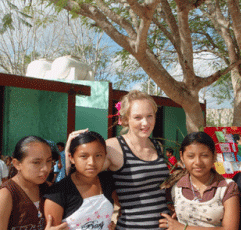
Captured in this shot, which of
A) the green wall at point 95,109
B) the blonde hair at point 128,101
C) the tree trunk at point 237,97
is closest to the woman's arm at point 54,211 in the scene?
the blonde hair at point 128,101

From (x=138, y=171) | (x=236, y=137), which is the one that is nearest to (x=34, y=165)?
(x=138, y=171)

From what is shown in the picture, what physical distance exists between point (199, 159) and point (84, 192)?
743 millimetres

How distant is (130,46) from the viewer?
5.18 meters

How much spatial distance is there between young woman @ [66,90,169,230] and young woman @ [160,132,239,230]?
0.11 m

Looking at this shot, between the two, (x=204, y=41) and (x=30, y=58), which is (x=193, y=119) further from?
(x=30, y=58)

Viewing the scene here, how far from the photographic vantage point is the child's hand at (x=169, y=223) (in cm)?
185

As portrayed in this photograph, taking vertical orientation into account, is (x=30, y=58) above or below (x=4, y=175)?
above

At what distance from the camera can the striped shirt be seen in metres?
1.93

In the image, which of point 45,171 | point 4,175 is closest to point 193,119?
point 4,175

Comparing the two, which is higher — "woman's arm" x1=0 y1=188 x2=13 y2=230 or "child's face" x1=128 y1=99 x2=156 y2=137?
"child's face" x1=128 y1=99 x2=156 y2=137

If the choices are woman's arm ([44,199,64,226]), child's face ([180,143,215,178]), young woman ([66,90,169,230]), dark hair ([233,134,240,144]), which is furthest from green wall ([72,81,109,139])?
woman's arm ([44,199,64,226])

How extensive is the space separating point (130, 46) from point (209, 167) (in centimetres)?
366

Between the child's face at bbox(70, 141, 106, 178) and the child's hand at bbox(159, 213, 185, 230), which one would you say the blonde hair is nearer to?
the child's face at bbox(70, 141, 106, 178)

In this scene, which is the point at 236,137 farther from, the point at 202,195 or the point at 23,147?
the point at 23,147
